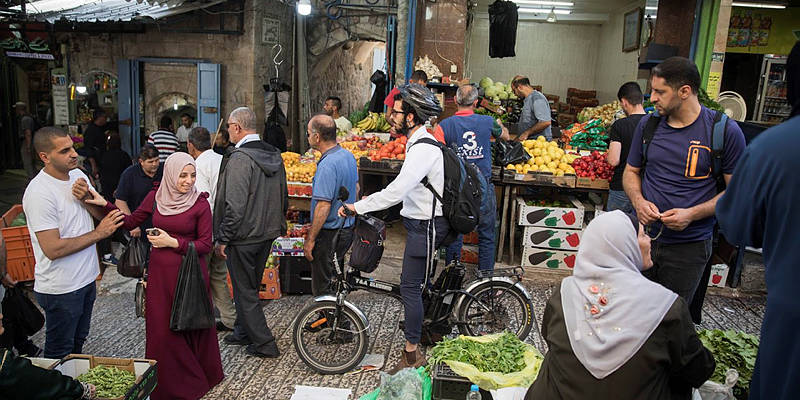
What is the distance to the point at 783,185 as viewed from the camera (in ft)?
6.36

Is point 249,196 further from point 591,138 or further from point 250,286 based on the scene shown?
point 591,138

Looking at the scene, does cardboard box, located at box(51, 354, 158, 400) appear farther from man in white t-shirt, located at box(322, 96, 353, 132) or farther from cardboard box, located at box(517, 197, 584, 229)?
man in white t-shirt, located at box(322, 96, 353, 132)

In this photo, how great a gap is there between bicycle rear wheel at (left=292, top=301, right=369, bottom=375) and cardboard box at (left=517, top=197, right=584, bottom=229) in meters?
3.02

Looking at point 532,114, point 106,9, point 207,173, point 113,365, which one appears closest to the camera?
point 113,365

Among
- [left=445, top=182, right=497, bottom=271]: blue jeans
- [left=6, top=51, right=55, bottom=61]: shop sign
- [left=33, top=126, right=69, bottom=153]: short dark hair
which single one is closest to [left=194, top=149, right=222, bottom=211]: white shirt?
[left=33, top=126, right=69, bottom=153]: short dark hair

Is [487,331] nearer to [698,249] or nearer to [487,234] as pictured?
[487,234]

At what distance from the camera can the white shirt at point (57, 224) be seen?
12.5 ft

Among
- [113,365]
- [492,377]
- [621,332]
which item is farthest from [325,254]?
[621,332]

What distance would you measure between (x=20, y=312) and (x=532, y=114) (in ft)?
20.9

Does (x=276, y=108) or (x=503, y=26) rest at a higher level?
(x=503, y=26)

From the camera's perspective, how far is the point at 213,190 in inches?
211

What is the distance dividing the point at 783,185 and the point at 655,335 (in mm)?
706

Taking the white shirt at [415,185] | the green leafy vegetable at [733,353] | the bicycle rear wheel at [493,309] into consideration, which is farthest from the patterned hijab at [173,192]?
the green leafy vegetable at [733,353]

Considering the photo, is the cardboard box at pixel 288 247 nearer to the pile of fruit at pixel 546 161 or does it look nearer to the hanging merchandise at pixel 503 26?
the pile of fruit at pixel 546 161
